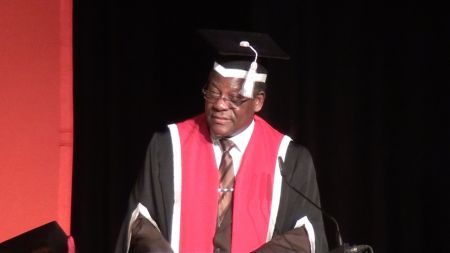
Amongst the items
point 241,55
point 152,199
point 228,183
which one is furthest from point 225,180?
point 241,55

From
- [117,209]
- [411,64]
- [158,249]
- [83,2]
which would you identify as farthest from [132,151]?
[411,64]

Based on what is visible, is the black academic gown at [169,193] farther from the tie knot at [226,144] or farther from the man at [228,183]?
the tie knot at [226,144]

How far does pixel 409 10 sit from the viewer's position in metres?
3.55

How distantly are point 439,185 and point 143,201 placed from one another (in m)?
1.57

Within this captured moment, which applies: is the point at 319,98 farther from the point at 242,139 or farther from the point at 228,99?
the point at 228,99

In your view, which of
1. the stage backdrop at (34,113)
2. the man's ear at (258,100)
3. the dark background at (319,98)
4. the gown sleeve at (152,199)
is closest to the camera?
the gown sleeve at (152,199)

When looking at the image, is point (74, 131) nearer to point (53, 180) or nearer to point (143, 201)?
point (53, 180)

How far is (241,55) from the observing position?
107 inches

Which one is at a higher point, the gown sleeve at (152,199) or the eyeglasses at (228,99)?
the eyeglasses at (228,99)

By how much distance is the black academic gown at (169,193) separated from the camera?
2.71 metres

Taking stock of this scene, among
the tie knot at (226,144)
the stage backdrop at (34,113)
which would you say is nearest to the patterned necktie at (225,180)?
the tie knot at (226,144)

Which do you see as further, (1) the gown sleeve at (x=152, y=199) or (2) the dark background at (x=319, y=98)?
(2) the dark background at (x=319, y=98)

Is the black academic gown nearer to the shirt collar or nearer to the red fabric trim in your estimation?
the red fabric trim

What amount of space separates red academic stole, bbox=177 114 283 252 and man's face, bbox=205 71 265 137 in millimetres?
112
